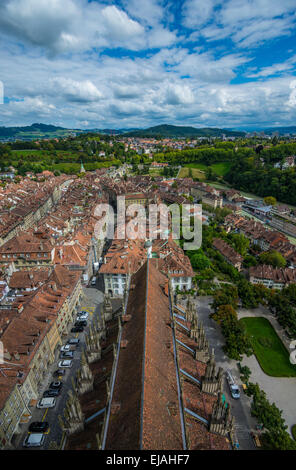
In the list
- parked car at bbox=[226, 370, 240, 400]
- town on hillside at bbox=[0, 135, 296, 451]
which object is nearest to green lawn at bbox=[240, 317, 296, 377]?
town on hillside at bbox=[0, 135, 296, 451]

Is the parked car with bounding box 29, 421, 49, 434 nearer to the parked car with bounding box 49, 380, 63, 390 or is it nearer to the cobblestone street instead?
the parked car with bounding box 49, 380, 63, 390

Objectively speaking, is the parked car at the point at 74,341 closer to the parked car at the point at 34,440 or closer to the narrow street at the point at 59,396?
the narrow street at the point at 59,396

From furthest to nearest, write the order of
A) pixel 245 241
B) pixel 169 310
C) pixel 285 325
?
1. pixel 245 241
2. pixel 285 325
3. pixel 169 310

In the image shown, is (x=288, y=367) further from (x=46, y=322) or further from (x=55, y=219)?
(x=55, y=219)

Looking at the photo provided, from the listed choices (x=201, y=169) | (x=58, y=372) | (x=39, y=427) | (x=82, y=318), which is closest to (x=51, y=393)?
(x=58, y=372)
